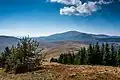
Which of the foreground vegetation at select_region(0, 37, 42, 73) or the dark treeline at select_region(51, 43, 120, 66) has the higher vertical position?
the foreground vegetation at select_region(0, 37, 42, 73)

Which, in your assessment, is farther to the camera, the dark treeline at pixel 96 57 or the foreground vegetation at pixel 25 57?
the dark treeline at pixel 96 57

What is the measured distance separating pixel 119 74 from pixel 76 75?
19.2ft

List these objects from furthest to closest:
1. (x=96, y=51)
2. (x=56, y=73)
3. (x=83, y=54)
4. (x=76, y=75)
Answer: (x=83, y=54)
(x=96, y=51)
(x=56, y=73)
(x=76, y=75)

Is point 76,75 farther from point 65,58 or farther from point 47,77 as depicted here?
point 65,58

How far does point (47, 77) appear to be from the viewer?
32.9 meters

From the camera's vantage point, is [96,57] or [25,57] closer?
[25,57]

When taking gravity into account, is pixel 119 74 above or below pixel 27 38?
below

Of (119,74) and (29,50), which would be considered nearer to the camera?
(119,74)

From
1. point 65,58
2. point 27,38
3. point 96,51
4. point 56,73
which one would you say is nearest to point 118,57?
point 96,51

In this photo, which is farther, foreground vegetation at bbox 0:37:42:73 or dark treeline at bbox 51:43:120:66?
dark treeline at bbox 51:43:120:66

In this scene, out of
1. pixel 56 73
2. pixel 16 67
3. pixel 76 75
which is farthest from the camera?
pixel 16 67

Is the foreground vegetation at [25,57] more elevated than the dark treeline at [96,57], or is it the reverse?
the foreground vegetation at [25,57]

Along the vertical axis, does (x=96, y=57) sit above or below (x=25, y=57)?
below

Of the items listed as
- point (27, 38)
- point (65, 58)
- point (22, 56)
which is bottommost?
point (65, 58)
